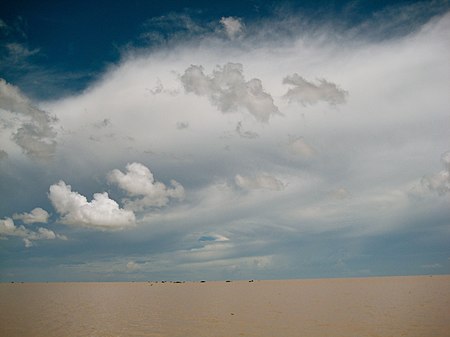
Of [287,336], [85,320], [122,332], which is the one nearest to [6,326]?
[85,320]

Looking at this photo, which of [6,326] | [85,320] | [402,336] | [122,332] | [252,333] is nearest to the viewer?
Result: [402,336]

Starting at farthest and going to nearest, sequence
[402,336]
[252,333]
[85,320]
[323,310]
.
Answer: [323,310] → [85,320] → [252,333] → [402,336]

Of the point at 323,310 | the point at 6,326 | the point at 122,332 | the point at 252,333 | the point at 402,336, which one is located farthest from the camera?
the point at 323,310

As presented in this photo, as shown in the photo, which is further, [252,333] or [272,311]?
[272,311]

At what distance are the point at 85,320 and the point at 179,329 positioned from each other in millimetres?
16311

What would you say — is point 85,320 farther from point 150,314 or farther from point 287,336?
point 287,336

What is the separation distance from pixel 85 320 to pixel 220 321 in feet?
61.1

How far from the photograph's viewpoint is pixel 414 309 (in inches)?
2058

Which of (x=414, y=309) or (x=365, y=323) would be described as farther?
(x=414, y=309)

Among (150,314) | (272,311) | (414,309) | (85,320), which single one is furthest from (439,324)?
(85,320)

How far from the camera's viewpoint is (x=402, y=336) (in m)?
33.7

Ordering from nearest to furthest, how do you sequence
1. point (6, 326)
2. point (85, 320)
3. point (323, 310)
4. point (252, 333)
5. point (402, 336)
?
point (402, 336) < point (252, 333) < point (6, 326) < point (85, 320) < point (323, 310)

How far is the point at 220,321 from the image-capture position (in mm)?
46031

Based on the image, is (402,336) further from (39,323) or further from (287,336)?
(39,323)
